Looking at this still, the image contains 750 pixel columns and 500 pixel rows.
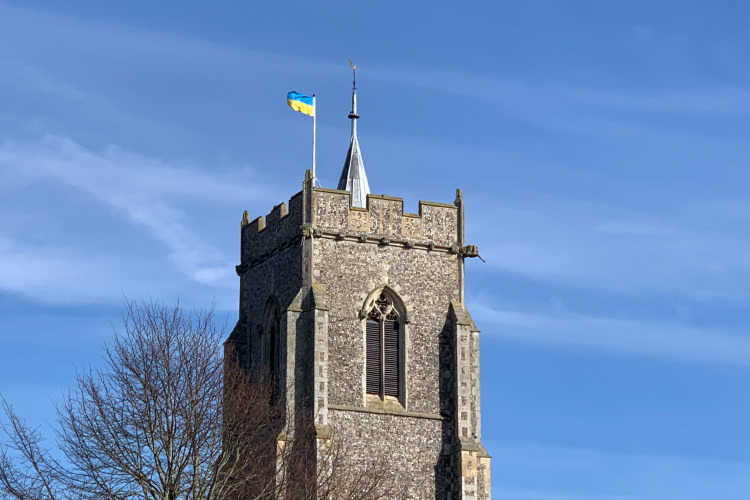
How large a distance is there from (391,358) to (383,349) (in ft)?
1.17

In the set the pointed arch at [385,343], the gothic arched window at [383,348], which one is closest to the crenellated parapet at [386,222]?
the pointed arch at [385,343]

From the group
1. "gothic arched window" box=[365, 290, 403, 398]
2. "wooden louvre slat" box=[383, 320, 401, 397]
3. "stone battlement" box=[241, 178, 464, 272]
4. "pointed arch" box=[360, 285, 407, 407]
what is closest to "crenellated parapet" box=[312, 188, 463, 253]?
"stone battlement" box=[241, 178, 464, 272]

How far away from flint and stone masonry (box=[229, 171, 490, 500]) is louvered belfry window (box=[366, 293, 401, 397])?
0.21 meters

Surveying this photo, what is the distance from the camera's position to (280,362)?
58.6m

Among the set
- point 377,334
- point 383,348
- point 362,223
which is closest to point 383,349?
point 383,348

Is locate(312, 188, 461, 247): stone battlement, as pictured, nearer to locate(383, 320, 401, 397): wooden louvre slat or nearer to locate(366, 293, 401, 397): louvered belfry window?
locate(366, 293, 401, 397): louvered belfry window

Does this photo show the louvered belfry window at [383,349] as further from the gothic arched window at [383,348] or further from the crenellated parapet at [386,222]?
the crenellated parapet at [386,222]

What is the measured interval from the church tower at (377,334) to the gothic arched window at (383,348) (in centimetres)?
3

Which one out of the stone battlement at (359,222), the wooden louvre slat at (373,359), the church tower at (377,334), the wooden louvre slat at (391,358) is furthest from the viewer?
the stone battlement at (359,222)

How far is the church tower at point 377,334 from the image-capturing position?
57.6 metres

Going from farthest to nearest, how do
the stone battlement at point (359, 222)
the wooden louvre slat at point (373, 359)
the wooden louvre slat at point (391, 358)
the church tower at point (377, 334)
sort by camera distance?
1. the stone battlement at point (359, 222)
2. the wooden louvre slat at point (391, 358)
3. the wooden louvre slat at point (373, 359)
4. the church tower at point (377, 334)

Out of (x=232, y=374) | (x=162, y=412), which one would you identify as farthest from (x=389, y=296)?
(x=162, y=412)

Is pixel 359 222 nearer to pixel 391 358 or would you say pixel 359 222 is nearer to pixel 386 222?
pixel 386 222

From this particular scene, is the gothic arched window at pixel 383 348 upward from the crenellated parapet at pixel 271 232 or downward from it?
downward
